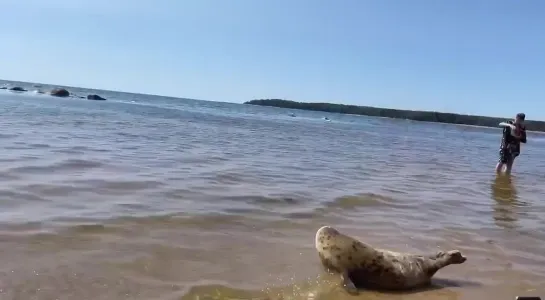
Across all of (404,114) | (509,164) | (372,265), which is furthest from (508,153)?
(404,114)

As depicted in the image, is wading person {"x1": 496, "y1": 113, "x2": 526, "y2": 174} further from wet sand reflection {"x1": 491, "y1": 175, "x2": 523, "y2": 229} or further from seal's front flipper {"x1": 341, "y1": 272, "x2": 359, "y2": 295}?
seal's front flipper {"x1": 341, "y1": 272, "x2": 359, "y2": 295}

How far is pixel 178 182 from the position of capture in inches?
349

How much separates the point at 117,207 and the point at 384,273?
142 inches

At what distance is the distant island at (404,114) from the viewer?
117 meters

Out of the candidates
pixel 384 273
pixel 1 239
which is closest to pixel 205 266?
pixel 384 273

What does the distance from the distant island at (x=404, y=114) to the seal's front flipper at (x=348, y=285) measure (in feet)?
309

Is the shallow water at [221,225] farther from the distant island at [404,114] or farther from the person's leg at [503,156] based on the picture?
the distant island at [404,114]

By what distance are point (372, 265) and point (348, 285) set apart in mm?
425

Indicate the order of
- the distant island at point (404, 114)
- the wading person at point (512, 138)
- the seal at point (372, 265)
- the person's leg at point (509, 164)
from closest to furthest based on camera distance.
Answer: the seal at point (372, 265), the wading person at point (512, 138), the person's leg at point (509, 164), the distant island at point (404, 114)

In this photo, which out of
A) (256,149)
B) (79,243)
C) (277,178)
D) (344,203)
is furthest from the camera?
(256,149)

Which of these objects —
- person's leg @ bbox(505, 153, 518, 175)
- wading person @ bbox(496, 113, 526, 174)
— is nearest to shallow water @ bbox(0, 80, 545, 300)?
wading person @ bbox(496, 113, 526, 174)

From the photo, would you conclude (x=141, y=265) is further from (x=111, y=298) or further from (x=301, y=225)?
(x=301, y=225)

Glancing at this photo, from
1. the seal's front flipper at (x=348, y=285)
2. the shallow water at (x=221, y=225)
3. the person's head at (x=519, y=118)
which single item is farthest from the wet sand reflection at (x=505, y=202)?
the seal's front flipper at (x=348, y=285)

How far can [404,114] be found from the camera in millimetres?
139250
